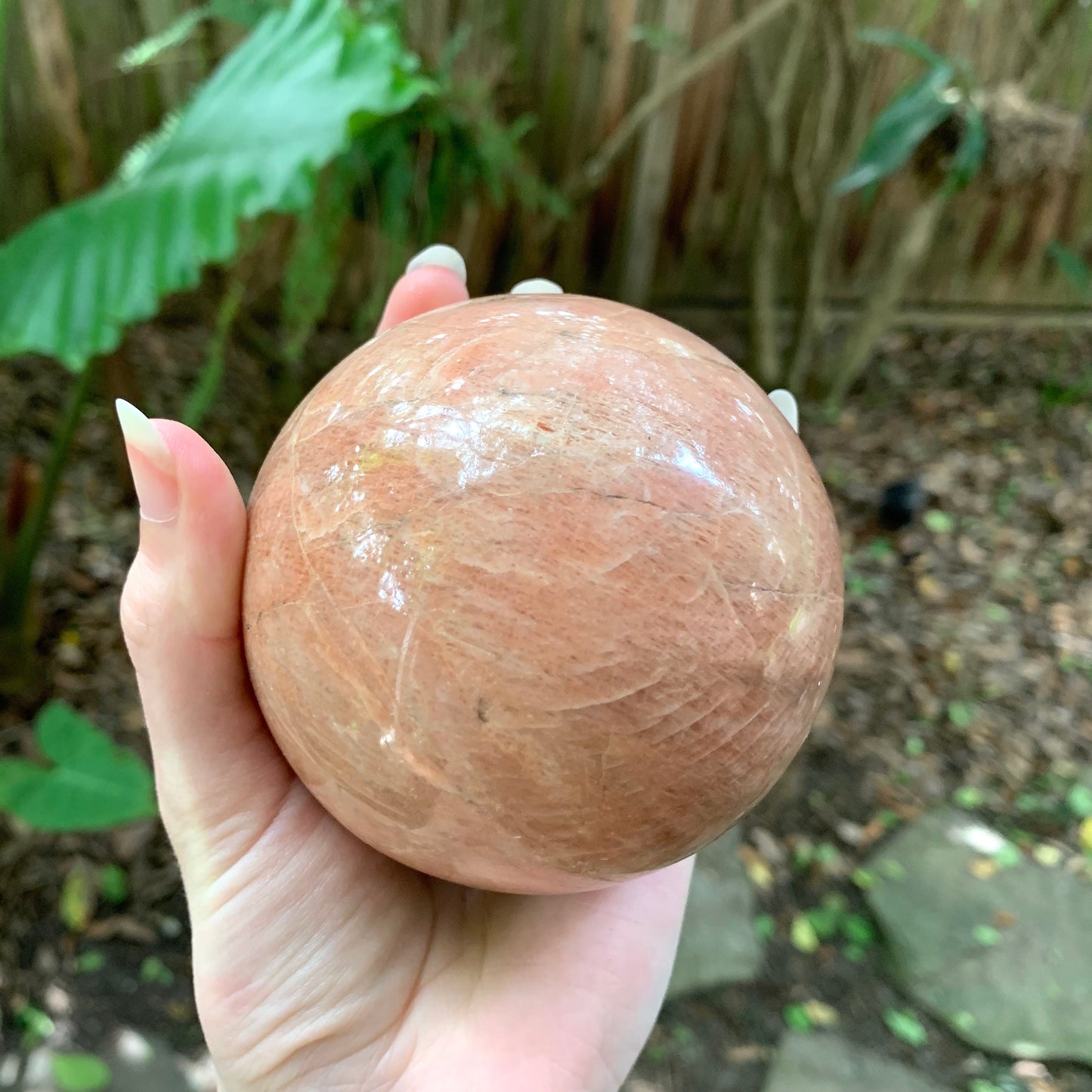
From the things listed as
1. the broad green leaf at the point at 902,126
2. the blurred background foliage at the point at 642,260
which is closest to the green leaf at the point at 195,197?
the blurred background foliage at the point at 642,260

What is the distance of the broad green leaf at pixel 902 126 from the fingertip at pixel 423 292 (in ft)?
7.13

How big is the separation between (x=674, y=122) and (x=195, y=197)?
2.79m

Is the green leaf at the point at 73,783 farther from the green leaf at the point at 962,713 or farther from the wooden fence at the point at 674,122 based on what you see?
the green leaf at the point at 962,713

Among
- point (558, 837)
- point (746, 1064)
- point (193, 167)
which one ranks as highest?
point (193, 167)

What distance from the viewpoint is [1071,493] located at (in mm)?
4090

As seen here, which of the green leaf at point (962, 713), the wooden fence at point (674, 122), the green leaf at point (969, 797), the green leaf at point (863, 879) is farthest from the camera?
the wooden fence at point (674, 122)

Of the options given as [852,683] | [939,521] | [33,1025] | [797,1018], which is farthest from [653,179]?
[33,1025]

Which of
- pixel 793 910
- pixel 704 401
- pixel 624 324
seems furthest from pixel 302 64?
pixel 793 910

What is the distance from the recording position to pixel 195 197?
1.77 meters

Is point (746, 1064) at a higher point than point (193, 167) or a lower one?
lower

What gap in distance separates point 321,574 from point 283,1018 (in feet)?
2.19

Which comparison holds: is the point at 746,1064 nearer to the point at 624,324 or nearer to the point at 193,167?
the point at 624,324

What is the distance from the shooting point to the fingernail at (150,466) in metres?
1.08

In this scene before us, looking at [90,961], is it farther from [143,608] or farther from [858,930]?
[858,930]
